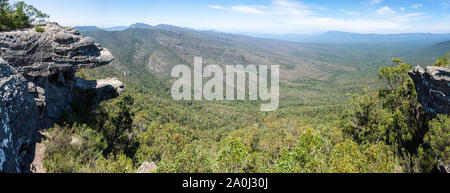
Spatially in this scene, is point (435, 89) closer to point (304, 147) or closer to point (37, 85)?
point (304, 147)

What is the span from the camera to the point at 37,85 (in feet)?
55.3

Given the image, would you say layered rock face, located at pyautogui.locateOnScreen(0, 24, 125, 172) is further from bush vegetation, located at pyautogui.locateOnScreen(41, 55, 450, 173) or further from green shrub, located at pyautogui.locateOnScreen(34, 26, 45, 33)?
bush vegetation, located at pyautogui.locateOnScreen(41, 55, 450, 173)

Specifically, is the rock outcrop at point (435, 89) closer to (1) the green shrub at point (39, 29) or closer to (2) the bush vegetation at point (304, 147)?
(2) the bush vegetation at point (304, 147)

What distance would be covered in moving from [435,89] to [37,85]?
33.5 meters

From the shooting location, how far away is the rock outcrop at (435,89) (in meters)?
15.0

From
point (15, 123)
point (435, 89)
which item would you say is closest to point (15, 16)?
point (15, 123)

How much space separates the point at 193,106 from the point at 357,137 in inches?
4275

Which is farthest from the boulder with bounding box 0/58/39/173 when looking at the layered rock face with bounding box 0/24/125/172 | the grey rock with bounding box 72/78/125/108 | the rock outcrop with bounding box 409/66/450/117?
the rock outcrop with bounding box 409/66/450/117

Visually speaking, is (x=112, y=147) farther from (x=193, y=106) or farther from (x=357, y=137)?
(x=193, y=106)

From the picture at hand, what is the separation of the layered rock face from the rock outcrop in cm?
2636

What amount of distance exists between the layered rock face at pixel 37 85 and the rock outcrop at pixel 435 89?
2636cm

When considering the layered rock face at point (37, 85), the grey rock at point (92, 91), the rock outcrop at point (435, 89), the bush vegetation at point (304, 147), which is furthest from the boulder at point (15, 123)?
the rock outcrop at point (435, 89)

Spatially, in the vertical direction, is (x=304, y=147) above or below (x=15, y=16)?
below

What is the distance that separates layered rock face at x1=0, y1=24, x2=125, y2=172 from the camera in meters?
8.19
